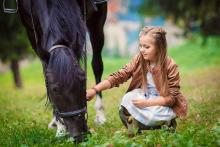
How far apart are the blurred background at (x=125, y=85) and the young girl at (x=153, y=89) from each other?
0.24m

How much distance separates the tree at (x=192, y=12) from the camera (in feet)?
49.1

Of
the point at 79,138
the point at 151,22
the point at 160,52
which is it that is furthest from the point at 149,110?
the point at 151,22

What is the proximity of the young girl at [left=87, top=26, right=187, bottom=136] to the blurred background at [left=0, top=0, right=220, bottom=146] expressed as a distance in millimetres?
239

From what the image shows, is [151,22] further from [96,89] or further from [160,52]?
[96,89]

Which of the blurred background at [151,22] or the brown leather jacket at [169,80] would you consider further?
the blurred background at [151,22]

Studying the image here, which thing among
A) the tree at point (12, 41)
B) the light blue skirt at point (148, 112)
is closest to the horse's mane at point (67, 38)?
the light blue skirt at point (148, 112)

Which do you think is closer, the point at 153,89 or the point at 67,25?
the point at 67,25

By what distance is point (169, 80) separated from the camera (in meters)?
5.59

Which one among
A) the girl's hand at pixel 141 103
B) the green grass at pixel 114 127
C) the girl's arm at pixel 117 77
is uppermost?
the girl's arm at pixel 117 77

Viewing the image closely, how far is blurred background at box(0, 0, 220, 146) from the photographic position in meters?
5.32

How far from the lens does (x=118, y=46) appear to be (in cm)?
2334

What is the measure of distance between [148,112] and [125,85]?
25.9 ft

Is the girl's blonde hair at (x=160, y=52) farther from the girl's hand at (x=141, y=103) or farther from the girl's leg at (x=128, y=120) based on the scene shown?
the girl's leg at (x=128, y=120)

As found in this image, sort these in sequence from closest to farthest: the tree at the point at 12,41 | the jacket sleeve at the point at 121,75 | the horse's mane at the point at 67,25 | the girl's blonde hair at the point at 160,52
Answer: the horse's mane at the point at 67,25
the girl's blonde hair at the point at 160,52
the jacket sleeve at the point at 121,75
the tree at the point at 12,41
